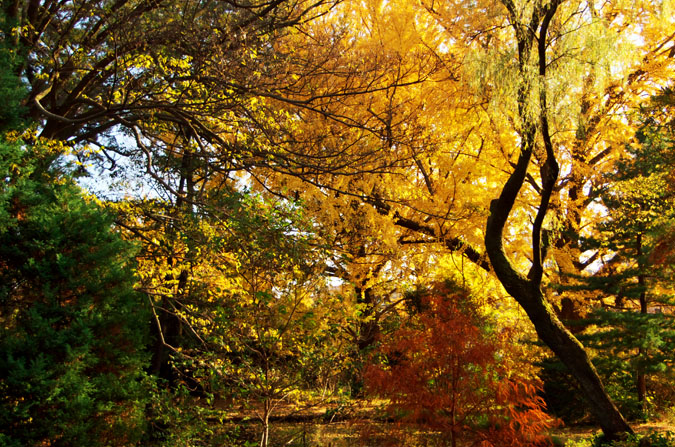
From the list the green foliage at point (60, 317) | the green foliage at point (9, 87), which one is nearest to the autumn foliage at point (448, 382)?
the green foliage at point (60, 317)

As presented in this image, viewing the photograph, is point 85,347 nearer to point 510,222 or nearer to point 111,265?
point 111,265

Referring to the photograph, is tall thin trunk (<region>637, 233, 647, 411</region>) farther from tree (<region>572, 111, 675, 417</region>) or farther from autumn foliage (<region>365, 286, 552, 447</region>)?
autumn foliage (<region>365, 286, 552, 447</region>)

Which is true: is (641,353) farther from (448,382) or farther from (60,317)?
(60,317)

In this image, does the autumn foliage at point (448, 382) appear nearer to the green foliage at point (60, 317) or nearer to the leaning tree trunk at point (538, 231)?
the leaning tree trunk at point (538, 231)

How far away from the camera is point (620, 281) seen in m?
9.08

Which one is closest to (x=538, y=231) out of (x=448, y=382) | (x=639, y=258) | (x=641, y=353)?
(x=448, y=382)

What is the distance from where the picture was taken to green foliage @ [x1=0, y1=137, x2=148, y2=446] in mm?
4672

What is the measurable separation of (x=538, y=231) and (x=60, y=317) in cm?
588

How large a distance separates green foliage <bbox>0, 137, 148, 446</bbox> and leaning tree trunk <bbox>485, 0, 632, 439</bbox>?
16.1 ft

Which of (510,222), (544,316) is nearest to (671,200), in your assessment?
(510,222)

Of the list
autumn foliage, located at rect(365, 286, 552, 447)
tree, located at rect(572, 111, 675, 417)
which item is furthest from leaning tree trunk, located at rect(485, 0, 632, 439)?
tree, located at rect(572, 111, 675, 417)

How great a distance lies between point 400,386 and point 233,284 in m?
2.45

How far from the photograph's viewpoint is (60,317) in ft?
16.6

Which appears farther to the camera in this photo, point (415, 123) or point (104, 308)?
point (415, 123)
